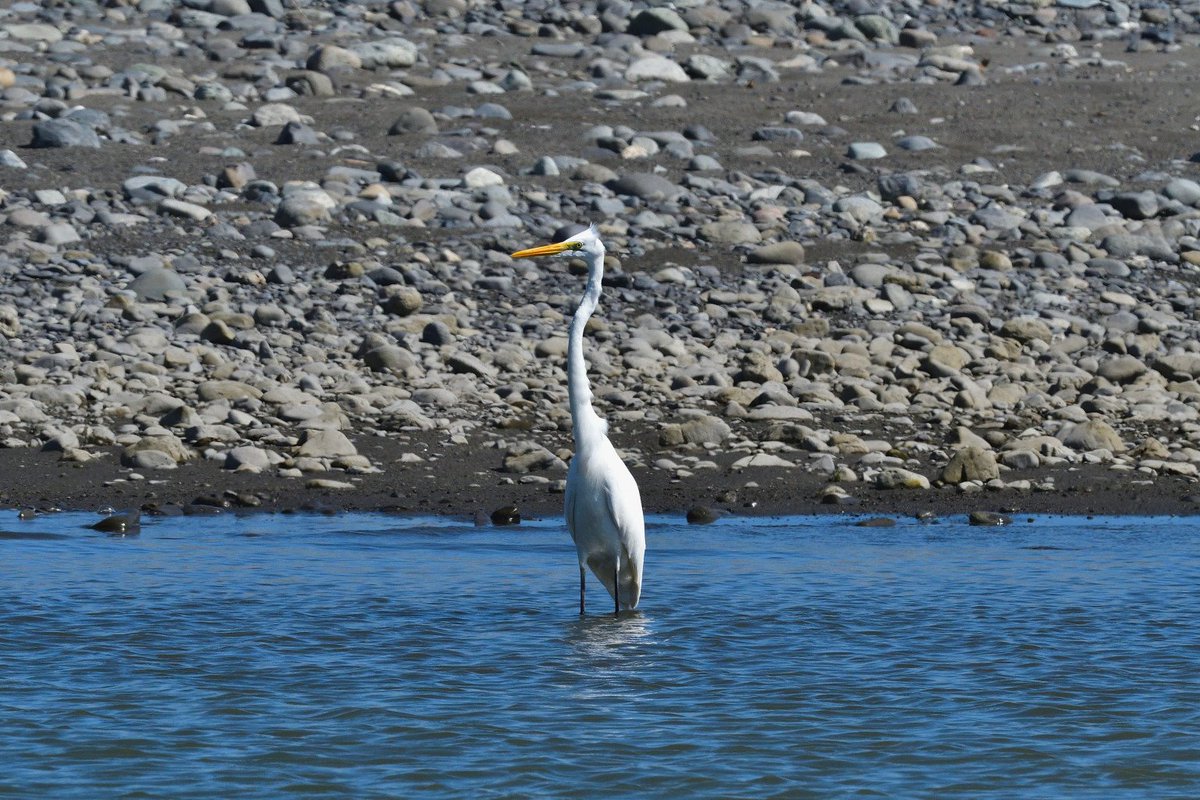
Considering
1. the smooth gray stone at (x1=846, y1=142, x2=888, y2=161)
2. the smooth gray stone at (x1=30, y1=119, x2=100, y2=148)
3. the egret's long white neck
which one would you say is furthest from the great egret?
the smooth gray stone at (x1=846, y1=142, x2=888, y2=161)

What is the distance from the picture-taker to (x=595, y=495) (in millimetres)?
9203

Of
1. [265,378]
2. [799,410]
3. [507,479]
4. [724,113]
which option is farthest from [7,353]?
[724,113]

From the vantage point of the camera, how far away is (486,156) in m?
19.8

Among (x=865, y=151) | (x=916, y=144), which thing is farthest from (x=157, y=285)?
(x=916, y=144)

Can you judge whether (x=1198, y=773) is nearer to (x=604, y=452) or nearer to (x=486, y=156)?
(x=604, y=452)

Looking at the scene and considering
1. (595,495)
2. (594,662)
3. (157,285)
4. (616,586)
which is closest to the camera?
(594,662)

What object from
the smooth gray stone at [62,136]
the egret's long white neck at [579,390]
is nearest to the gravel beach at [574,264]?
the smooth gray stone at [62,136]

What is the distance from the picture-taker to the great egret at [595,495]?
920 cm

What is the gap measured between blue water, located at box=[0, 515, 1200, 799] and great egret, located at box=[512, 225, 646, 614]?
312mm

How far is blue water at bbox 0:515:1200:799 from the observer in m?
6.89

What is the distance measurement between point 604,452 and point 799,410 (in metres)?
4.14

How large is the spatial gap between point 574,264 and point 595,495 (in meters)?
7.41

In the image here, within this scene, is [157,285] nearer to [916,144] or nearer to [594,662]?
[594,662]

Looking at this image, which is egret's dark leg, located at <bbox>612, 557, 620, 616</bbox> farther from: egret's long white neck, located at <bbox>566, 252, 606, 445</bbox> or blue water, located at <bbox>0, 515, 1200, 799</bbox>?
egret's long white neck, located at <bbox>566, 252, 606, 445</bbox>
